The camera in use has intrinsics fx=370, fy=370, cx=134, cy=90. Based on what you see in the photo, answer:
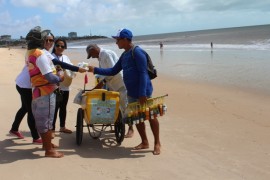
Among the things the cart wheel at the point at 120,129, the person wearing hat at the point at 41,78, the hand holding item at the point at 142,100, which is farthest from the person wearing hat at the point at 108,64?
the person wearing hat at the point at 41,78

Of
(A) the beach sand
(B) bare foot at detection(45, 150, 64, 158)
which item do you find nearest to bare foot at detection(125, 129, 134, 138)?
(A) the beach sand

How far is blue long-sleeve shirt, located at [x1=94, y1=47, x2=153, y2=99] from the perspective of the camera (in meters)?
4.82

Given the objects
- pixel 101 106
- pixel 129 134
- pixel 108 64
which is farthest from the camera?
pixel 129 134

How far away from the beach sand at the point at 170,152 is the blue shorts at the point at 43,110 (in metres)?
0.44

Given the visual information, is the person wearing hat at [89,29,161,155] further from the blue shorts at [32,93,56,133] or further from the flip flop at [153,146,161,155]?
the blue shorts at [32,93,56,133]

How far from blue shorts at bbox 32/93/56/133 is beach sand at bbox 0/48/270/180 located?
442 mm

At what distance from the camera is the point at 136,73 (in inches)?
195

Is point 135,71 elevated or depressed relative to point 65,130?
elevated

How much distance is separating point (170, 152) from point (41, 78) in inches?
79.9

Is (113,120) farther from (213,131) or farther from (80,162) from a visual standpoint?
(213,131)

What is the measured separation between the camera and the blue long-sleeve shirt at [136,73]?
4824 millimetres

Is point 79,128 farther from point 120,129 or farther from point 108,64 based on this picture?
point 108,64

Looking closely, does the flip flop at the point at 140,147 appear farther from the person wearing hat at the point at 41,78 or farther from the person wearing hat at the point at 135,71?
the person wearing hat at the point at 41,78

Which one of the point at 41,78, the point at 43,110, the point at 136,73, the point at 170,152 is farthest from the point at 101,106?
the point at 170,152
